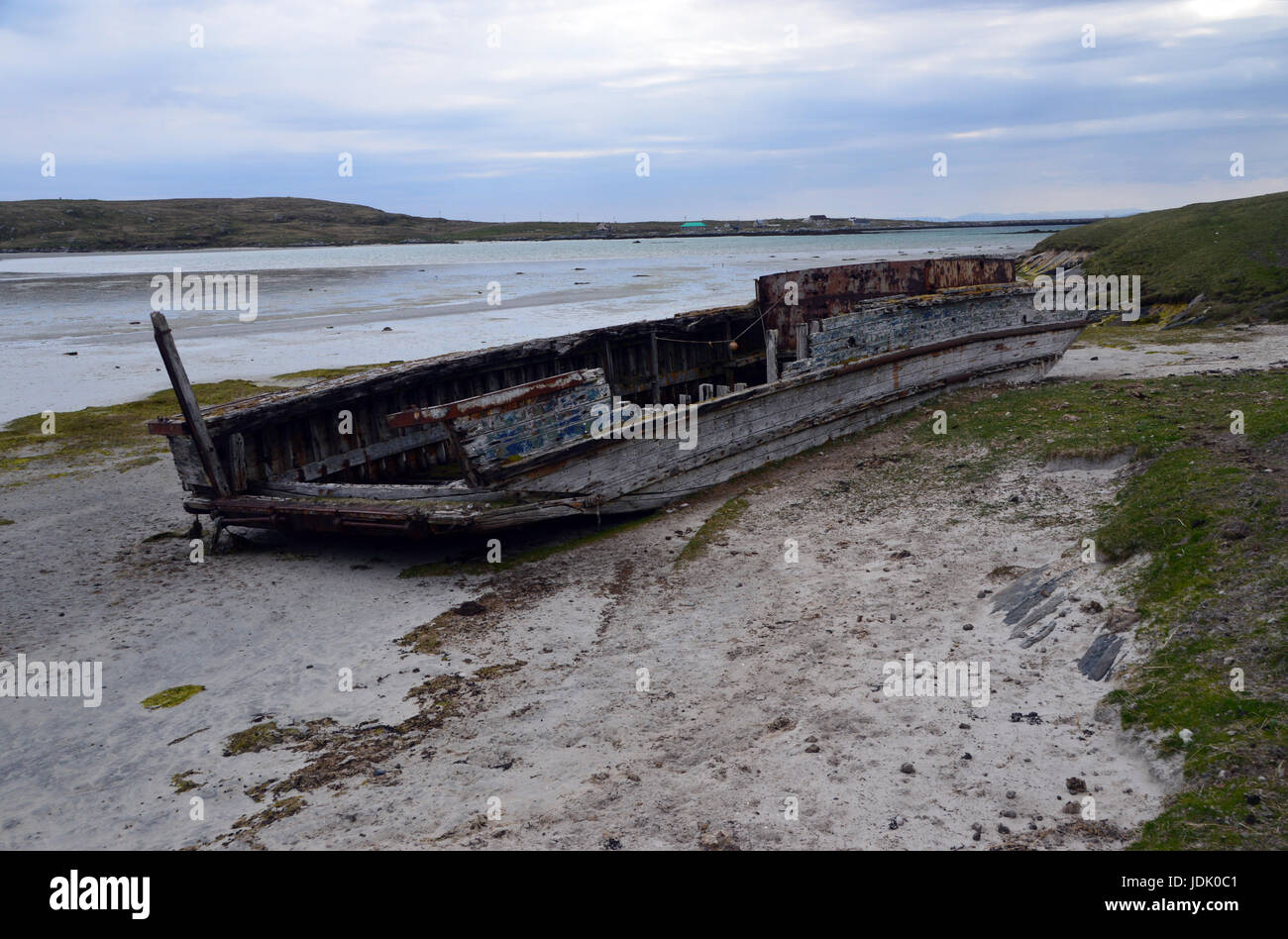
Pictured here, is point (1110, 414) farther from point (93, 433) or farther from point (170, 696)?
point (93, 433)

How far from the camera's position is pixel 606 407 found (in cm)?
1095

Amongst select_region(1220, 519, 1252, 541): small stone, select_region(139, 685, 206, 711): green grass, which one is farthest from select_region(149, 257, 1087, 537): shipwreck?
select_region(1220, 519, 1252, 541): small stone

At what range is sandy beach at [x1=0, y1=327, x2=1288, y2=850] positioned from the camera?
517cm

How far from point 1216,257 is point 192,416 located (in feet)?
92.3

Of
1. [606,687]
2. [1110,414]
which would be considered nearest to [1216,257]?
[1110,414]

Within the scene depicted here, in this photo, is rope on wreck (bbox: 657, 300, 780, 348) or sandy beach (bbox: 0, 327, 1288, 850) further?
rope on wreck (bbox: 657, 300, 780, 348)

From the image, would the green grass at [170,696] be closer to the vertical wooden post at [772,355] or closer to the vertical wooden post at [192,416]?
the vertical wooden post at [192,416]

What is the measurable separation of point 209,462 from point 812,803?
859 centimetres

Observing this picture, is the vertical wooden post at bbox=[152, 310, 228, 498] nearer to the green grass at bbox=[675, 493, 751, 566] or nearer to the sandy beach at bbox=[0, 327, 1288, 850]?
the sandy beach at bbox=[0, 327, 1288, 850]

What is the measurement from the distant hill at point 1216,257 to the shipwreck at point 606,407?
9.81 metres

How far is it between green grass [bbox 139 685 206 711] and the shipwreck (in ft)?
8.86
